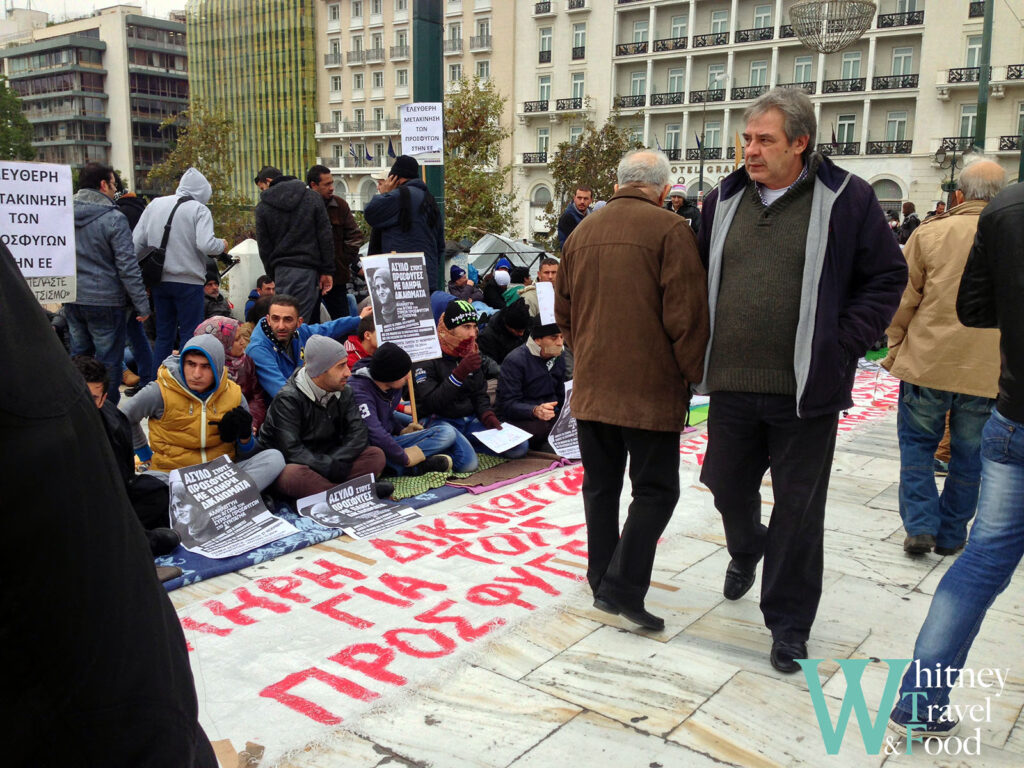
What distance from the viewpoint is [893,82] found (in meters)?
42.3

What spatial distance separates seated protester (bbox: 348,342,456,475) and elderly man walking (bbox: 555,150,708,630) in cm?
232

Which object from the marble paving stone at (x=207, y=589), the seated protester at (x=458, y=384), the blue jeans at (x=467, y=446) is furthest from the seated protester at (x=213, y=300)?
the marble paving stone at (x=207, y=589)

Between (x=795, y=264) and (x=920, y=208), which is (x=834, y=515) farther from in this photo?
(x=920, y=208)

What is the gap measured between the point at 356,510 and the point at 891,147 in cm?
4329

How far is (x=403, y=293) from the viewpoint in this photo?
21.2 feet

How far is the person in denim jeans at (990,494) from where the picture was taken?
251 cm

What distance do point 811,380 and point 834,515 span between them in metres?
2.41

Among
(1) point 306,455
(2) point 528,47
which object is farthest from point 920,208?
(1) point 306,455

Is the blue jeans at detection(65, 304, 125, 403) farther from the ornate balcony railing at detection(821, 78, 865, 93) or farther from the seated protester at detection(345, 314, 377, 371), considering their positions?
the ornate balcony railing at detection(821, 78, 865, 93)

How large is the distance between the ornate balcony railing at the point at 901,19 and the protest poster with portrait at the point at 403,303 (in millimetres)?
42833

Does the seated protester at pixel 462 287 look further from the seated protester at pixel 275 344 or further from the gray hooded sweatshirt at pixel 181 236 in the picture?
the seated protester at pixel 275 344

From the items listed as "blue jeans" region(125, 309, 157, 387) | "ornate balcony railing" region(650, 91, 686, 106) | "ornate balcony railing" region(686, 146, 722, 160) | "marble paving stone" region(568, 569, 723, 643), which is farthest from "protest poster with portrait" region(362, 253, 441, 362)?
"ornate balcony railing" region(650, 91, 686, 106)

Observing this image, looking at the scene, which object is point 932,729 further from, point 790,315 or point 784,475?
point 790,315

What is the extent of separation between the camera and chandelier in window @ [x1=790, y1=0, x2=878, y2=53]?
495 inches
